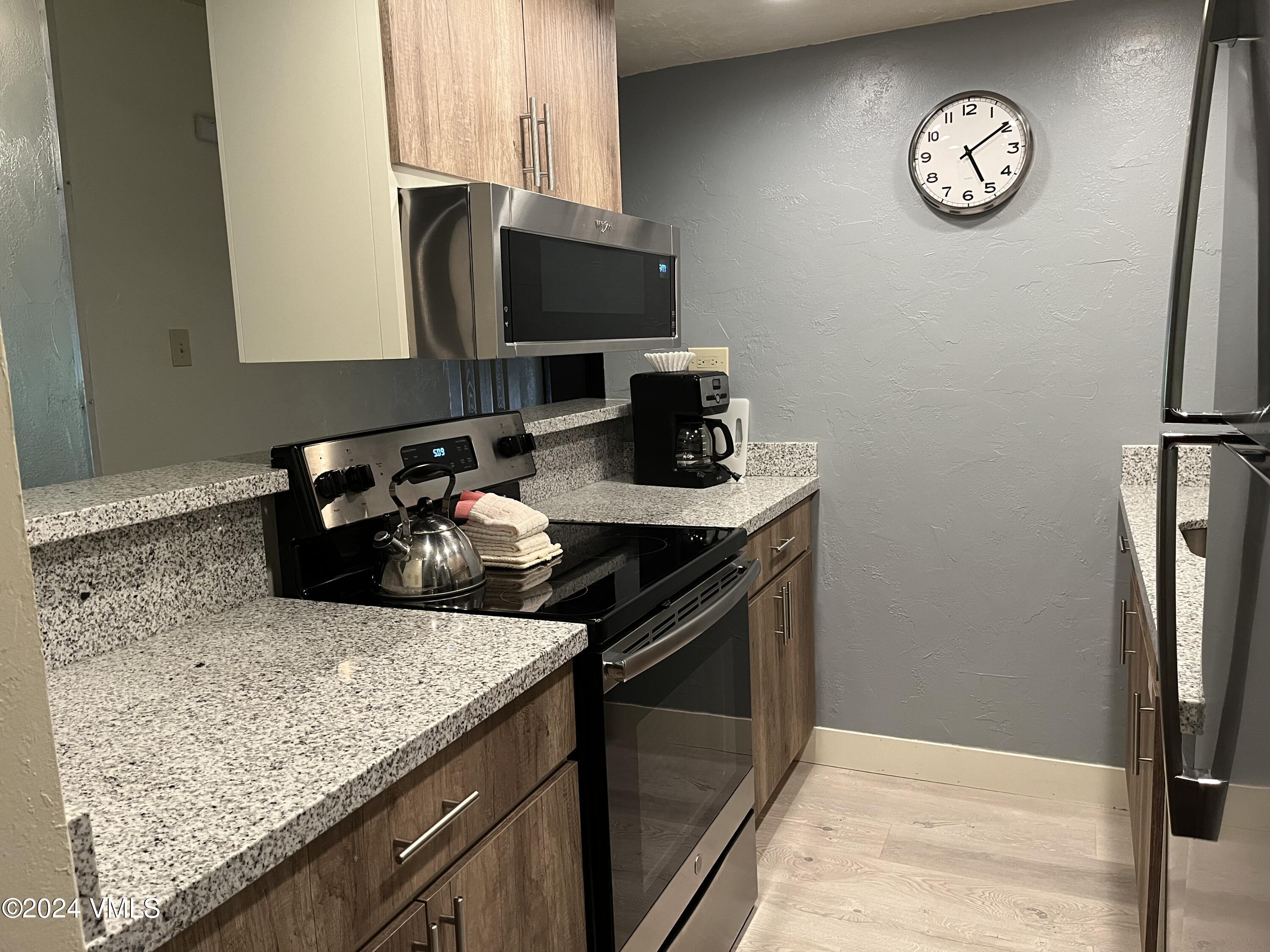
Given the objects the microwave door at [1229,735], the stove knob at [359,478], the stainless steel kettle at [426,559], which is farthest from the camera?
the stove knob at [359,478]

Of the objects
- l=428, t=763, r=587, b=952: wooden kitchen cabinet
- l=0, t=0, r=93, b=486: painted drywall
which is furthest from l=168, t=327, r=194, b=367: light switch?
l=428, t=763, r=587, b=952: wooden kitchen cabinet

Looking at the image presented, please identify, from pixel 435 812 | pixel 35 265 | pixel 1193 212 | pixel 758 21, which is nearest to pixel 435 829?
pixel 435 812

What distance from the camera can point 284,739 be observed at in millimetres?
1036

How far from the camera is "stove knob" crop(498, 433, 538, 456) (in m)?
2.16

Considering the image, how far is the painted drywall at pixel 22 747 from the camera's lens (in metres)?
0.43

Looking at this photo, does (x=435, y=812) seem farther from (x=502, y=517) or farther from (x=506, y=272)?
(x=506, y=272)

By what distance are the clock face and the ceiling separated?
24cm

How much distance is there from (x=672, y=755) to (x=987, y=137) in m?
1.88

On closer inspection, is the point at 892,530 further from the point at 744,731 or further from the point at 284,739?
the point at 284,739

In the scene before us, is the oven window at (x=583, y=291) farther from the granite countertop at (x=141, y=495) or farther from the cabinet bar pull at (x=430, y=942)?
the cabinet bar pull at (x=430, y=942)

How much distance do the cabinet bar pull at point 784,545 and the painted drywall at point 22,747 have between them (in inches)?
85.5

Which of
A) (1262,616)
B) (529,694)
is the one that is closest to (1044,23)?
(529,694)

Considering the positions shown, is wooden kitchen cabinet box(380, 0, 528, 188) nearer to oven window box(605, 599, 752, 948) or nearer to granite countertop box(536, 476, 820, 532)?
granite countertop box(536, 476, 820, 532)

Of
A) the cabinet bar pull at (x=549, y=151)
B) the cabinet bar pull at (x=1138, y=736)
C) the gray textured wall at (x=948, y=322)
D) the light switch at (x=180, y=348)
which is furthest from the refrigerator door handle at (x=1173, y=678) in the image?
the light switch at (x=180, y=348)
